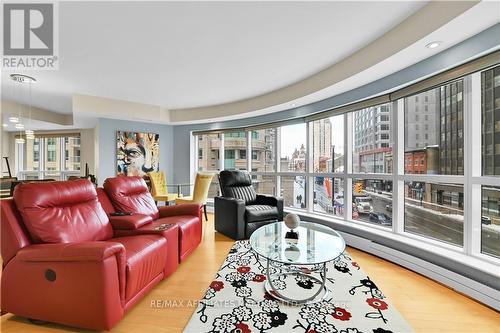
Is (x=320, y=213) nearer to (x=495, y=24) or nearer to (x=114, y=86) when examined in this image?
(x=495, y=24)

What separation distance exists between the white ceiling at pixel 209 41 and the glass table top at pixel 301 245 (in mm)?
1977

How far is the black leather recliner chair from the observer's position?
340 centimetres

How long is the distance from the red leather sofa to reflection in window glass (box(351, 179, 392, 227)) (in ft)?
8.98

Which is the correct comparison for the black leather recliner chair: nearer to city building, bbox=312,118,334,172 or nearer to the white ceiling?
city building, bbox=312,118,334,172

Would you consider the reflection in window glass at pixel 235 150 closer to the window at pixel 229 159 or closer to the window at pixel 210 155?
the window at pixel 229 159

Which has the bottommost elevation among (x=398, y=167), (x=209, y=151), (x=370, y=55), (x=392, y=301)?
(x=392, y=301)

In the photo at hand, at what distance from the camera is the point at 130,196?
110 inches

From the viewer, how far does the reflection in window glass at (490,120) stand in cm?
198

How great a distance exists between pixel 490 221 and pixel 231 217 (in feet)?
9.30

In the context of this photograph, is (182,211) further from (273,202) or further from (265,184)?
(265,184)

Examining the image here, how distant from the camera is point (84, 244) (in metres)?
1.51

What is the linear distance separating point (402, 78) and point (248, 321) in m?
2.85

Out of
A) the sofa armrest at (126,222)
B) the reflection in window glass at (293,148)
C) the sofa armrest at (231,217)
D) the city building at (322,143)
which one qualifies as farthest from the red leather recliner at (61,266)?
the reflection in window glass at (293,148)

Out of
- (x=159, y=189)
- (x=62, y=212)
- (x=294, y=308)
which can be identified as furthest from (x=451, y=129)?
(x=159, y=189)
